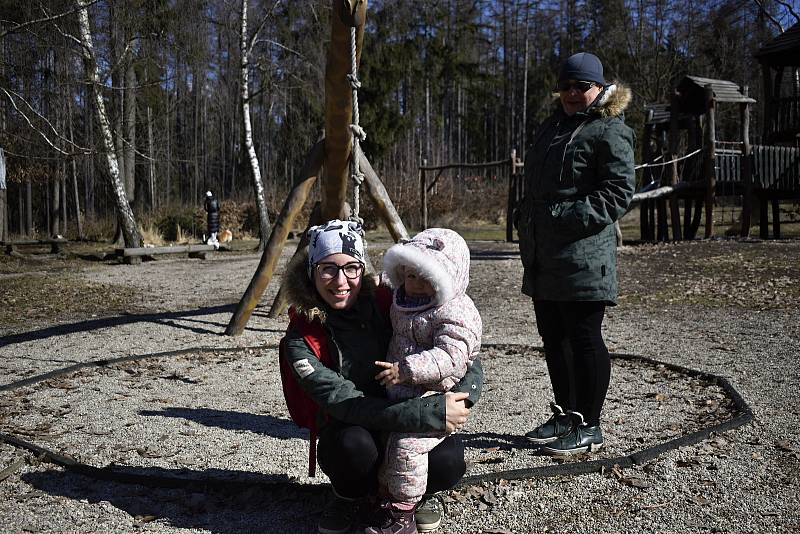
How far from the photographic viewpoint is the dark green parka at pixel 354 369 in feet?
8.24

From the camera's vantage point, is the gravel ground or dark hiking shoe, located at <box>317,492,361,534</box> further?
the gravel ground

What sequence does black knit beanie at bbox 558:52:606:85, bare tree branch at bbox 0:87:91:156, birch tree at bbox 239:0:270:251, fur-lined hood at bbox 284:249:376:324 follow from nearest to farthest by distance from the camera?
fur-lined hood at bbox 284:249:376:324, black knit beanie at bbox 558:52:606:85, bare tree branch at bbox 0:87:91:156, birch tree at bbox 239:0:270:251

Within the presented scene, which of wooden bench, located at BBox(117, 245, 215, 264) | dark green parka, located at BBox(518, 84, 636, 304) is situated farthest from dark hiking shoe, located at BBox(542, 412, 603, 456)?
wooden bench, located at BBox(117, 245, 215, 264)

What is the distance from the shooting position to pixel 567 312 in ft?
11.2

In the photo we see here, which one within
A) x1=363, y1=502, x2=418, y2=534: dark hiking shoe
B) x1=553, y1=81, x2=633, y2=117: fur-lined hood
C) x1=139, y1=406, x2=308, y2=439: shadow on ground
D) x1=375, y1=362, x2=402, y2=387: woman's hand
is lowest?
x1=139, y1=406, x2=308, y2=439: shadow on ground

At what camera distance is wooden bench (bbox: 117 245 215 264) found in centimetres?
1519

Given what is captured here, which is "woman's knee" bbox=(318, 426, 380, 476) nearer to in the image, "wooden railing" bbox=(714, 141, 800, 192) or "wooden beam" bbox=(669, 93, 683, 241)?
"wooden beam" bbox=(669, 93, 683, 241)

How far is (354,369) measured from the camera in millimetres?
2707

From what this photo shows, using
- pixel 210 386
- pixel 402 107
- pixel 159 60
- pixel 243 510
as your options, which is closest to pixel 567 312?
pixel 243 510

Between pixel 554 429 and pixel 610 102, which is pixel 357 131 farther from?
pixel 554 429

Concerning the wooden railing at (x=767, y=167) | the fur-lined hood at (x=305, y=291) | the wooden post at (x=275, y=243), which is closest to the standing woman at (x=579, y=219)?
the fur-lined hood at (x=305, y=291)

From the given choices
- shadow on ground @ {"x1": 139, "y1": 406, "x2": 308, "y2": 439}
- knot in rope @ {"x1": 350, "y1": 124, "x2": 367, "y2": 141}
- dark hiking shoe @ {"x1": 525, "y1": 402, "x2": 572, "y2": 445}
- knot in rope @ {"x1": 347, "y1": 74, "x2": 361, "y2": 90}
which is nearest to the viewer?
dark hiking shoe @ {"x1": 525, "y1": 402, "x2": 572, "y2": 445}

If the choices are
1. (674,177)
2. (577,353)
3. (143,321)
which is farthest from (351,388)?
(674,177)

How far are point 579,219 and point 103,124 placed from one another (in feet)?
47.3
